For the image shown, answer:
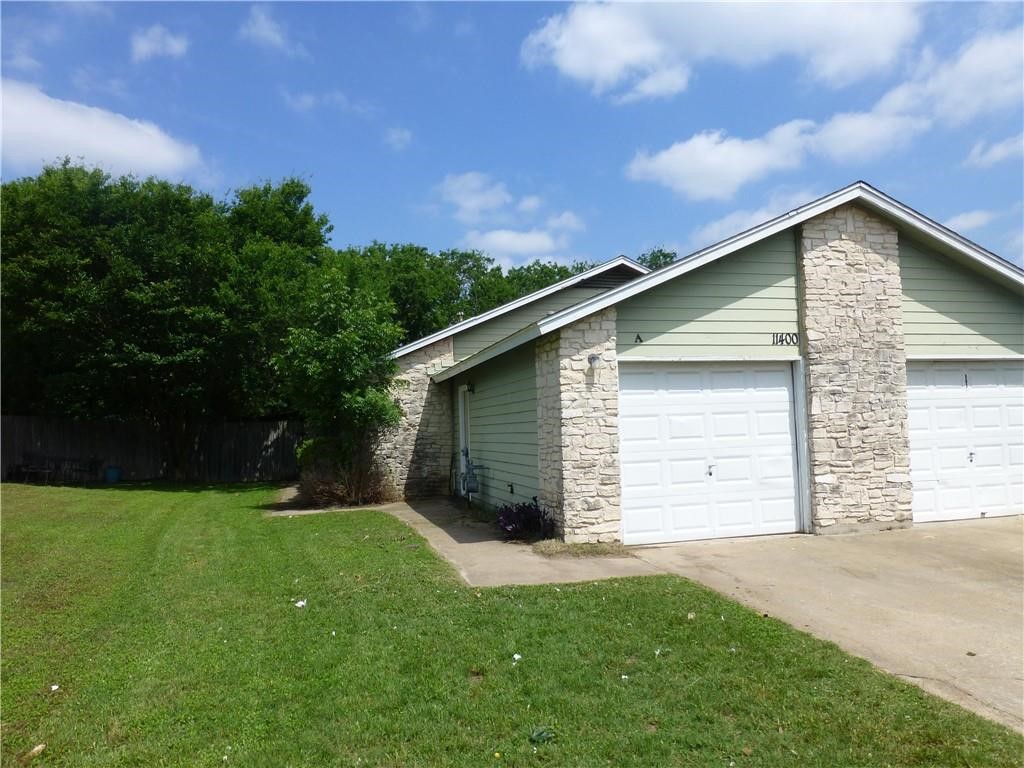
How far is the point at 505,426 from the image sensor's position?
1254 centimetres

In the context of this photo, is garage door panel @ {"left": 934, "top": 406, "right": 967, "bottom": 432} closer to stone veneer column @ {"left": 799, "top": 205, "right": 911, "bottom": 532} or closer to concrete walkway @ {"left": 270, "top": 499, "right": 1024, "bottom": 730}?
stone veneer column @ {"left": 799, "top": 205, "right": 911, "bottom": 532}

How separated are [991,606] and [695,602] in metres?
2.65

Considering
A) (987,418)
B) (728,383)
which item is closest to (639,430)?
(728,383)

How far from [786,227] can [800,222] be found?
271 mm

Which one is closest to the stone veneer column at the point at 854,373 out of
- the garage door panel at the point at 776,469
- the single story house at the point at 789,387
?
the single story house at the point at 789,387

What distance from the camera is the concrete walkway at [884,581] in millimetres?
5117

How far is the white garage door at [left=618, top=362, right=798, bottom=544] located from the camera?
32.1 feet

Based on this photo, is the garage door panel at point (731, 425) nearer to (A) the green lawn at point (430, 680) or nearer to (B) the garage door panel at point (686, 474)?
(B) the garage door panel at point (686, 474)

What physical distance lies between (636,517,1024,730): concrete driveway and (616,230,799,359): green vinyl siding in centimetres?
264

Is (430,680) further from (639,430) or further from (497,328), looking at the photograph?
(497,328)

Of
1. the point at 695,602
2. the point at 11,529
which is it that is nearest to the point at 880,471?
the point at 695,602

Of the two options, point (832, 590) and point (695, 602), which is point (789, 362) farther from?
point (695, 602)

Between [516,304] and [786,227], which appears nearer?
[786,227]

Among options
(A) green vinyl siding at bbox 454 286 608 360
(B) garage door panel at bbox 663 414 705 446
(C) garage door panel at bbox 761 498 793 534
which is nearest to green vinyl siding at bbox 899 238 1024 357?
(C) garage door panel at bbox 761 498 793 534
